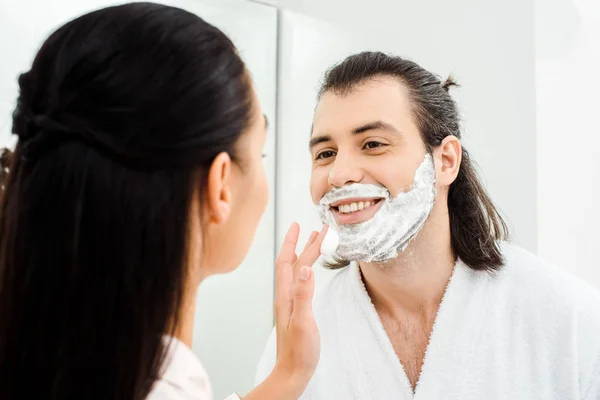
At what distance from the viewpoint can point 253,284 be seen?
177 cm

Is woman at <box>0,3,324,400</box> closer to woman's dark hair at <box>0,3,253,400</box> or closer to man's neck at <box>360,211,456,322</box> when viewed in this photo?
woman's dark hair at <box>0,3,253,400</box>

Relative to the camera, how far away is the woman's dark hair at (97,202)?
48 cm

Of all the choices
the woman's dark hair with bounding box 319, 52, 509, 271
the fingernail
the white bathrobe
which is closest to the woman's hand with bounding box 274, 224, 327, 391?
the fingernail

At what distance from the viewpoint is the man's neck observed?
109cm

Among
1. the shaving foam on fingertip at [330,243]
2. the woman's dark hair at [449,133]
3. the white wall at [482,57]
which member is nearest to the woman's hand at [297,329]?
the shaving foam on fingertip at [330,243]

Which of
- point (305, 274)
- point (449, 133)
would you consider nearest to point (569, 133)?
point (449, 133)

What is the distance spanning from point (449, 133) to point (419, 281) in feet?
0.97

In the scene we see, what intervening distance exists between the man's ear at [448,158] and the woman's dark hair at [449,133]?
0.05 feet

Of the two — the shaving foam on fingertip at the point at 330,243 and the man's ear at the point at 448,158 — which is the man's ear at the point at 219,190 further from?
the man's ear at the point at 448,158

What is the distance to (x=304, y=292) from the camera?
775 mm

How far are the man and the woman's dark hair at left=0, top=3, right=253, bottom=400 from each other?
0.57 metres

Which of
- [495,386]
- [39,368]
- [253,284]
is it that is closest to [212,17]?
[253,284]

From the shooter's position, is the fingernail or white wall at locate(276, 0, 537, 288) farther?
white wall at locate(276, 0, 537, 288)

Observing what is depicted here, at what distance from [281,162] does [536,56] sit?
85 centimetres
